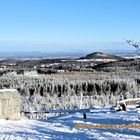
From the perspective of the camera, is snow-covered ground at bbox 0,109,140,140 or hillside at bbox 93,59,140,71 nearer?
snow-covered ground at bbox 0,109,140,140

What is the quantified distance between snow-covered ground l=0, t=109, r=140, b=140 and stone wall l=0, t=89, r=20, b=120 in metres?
0.62

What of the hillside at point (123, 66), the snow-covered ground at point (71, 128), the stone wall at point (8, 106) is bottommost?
the hillside at point (123, 66)

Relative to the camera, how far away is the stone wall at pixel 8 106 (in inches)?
760

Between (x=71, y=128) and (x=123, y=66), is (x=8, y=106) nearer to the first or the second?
(x=71, y=128)

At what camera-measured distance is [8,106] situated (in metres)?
19.4

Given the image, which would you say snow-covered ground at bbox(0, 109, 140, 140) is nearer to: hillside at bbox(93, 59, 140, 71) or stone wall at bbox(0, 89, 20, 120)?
stone wall at bbox(0, 89, 20, 120)

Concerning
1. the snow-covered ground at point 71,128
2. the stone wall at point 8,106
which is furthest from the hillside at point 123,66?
the stone wall at point 8,106

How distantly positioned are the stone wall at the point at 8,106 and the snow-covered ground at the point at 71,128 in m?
0.62

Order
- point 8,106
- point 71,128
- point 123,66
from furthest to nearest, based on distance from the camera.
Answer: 1. point 123,66
2. point 8,106
3. point 71,128

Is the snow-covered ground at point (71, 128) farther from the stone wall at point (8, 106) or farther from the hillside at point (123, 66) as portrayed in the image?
the hillside at point (123, 66)

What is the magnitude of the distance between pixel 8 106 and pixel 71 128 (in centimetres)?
371

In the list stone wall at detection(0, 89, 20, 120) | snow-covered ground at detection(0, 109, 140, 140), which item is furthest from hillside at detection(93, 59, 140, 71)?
stone wall at detection(0, 89, 20, 120)

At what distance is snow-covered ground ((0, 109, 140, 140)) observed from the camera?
15000mm

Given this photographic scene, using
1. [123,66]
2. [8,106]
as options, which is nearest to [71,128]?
[8,106]
